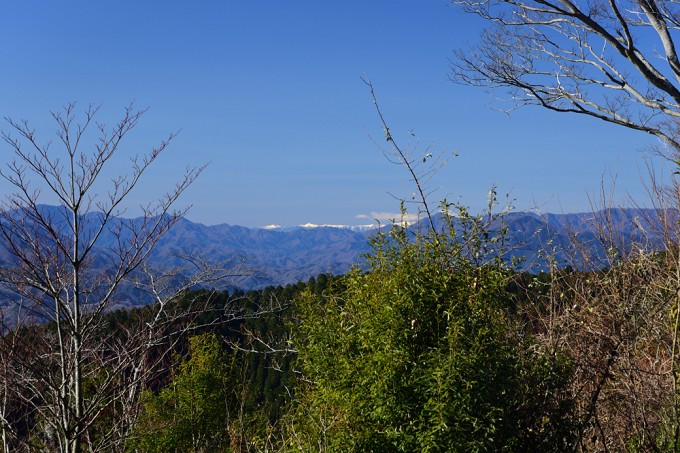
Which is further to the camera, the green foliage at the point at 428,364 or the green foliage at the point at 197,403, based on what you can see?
the green foliage at the point at 197,403

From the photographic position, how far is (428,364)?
5508mm

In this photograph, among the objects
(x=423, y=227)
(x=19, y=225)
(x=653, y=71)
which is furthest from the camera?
(x=653, y=71)

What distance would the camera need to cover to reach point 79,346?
5695 millimetres

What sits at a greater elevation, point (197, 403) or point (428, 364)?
point (428, 364)

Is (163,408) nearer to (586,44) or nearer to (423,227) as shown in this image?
(423,227)

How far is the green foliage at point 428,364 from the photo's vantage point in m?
5.28

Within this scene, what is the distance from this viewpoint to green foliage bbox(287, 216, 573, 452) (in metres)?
5.28

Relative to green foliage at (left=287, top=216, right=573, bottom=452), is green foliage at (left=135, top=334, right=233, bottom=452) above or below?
below

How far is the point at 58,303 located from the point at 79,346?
436 mm

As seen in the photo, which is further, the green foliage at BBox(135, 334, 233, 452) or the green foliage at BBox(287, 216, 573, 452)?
the green foliage at BBox(135, 334, 233, 452)

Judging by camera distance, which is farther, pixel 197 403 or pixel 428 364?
pixel 197 403

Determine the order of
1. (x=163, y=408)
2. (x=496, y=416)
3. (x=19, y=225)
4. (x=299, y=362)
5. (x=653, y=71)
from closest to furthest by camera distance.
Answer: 1. (x=496, y=416)
2. (x=19, y=225)
3. (x=299, y=362)
4. (x=653, y=71)
5. (x=163, y=408)

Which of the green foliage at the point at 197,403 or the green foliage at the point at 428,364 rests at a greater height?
the green foliage at the point at 428,364

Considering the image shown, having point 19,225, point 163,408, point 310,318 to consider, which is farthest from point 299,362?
point 163,408
